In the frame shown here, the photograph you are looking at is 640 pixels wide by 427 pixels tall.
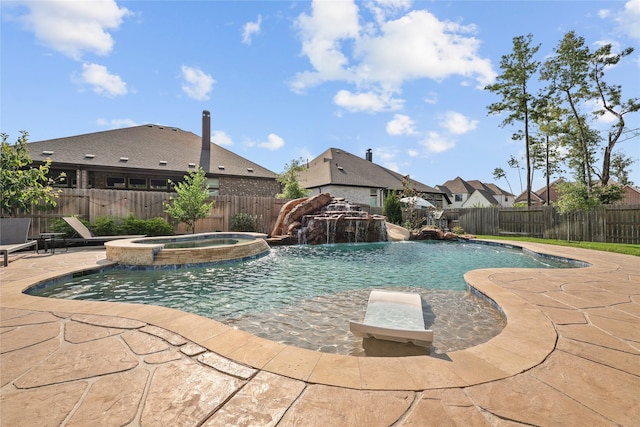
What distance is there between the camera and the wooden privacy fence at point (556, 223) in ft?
38.2

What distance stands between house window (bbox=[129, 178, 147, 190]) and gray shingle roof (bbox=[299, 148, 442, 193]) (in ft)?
44.6

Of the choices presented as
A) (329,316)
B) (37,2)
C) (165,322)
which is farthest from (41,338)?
(37,2)

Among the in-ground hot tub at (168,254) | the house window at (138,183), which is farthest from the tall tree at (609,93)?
the house window at (138,183)

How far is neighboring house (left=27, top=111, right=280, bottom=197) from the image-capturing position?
16.7 metres

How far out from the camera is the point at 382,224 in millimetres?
14570

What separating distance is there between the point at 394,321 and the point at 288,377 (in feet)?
4.44

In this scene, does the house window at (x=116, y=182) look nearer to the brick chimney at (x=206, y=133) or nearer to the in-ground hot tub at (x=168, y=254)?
the brick chimney at (x=206, y=133)

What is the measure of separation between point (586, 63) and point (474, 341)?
77.9ft

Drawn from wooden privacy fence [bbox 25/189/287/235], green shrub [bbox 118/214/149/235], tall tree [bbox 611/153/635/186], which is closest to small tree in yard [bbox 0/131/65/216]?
wooden privacy fence [bbox 25/189/287/235]

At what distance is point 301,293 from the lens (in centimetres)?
480

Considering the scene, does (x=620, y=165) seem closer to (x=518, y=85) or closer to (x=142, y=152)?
(x=518, y=85)

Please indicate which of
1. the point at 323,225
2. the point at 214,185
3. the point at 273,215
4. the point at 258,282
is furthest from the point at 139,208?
the point at 258,282

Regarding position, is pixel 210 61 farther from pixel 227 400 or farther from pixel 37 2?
pixel 227 400

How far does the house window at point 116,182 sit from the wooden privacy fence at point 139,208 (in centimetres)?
694
